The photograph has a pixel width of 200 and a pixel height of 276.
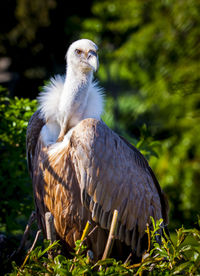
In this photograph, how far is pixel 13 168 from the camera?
3.66 metres

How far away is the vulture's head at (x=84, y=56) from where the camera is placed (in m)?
2.99

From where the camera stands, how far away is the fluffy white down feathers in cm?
305

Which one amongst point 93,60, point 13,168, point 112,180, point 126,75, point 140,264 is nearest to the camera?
point 140,264

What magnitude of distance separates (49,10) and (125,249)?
7360mm

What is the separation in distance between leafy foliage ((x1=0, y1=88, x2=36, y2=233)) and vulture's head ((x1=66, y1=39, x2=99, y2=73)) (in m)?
0.84

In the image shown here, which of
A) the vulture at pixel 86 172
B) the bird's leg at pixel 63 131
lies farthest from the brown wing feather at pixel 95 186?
the bird's leg at pixel 63 131

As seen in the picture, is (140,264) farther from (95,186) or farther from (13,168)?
(13,168)

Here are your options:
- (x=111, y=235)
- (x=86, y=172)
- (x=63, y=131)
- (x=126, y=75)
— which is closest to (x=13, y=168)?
(x=63, y=131)

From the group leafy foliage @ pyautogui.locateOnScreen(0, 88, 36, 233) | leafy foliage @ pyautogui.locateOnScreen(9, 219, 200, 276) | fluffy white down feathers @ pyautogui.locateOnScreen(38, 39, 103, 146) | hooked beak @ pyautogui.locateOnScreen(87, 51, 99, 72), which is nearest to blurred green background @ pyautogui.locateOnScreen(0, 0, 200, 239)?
leafy foliage @ pyautogui.locateOnScreen(0, 88, 36, 233)

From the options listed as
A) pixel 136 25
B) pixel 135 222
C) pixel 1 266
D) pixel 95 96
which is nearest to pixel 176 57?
pixel 136 25

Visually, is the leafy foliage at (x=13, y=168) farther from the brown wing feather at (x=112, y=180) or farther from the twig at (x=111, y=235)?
the twig at (x=111, y=235)

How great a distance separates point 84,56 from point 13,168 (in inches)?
50.6

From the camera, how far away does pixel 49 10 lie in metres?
9.20

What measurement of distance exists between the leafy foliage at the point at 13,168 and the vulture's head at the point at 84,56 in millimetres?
843
